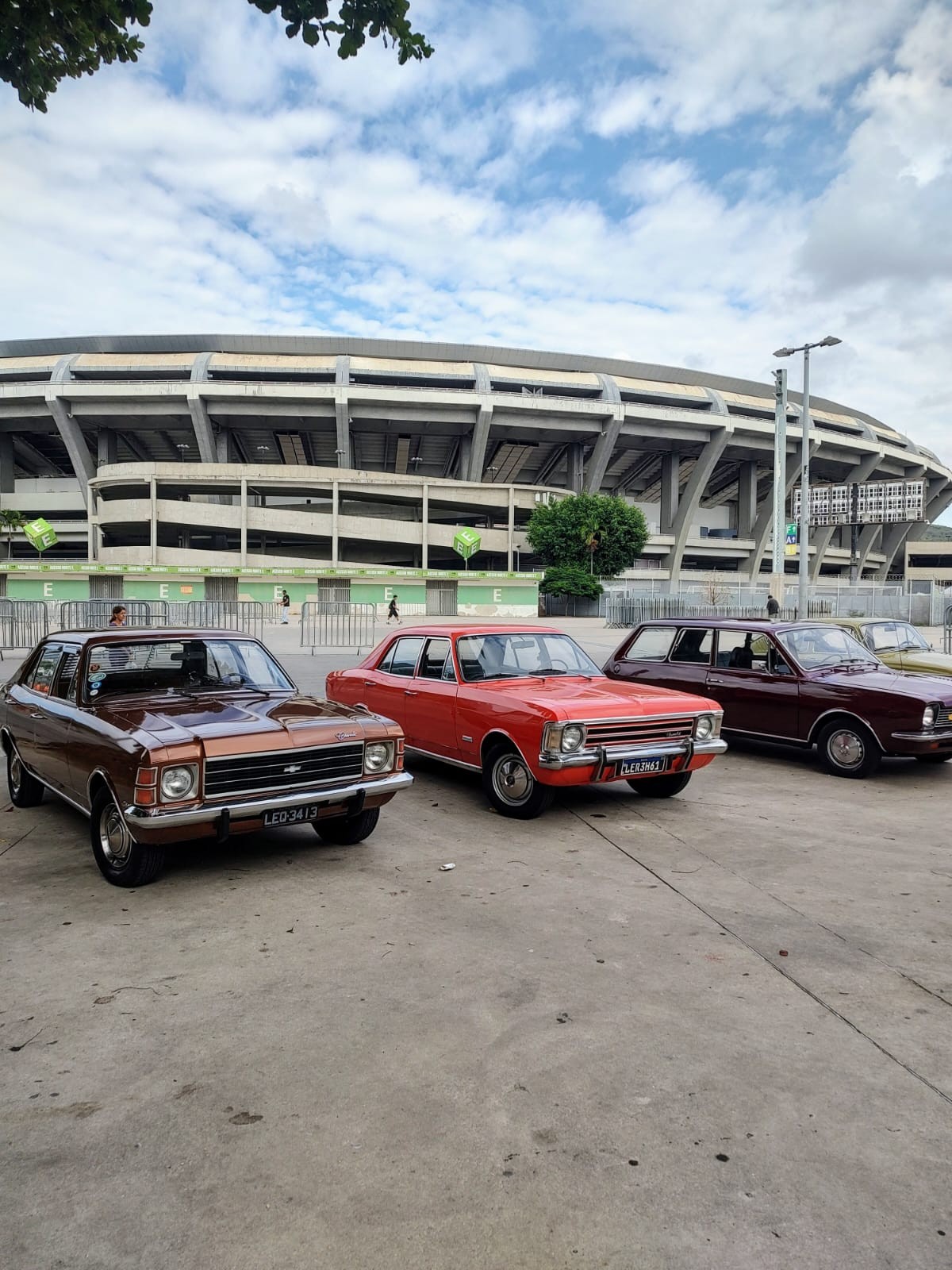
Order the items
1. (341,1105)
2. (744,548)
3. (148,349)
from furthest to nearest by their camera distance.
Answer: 1. (744,548)
2. (148,349)
3. (341,1105)

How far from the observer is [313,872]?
5133 mm

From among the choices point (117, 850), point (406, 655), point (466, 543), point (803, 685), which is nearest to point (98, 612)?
point (406, 655)

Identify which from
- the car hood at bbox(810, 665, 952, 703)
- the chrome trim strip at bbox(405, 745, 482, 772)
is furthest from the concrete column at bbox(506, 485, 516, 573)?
the chrome trim strip at bbox(405, 745, 482, 772)

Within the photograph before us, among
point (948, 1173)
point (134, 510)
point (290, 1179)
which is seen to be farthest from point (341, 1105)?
point (134, 510)

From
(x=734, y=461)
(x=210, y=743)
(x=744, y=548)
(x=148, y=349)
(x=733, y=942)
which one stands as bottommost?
(x=733, y=942)

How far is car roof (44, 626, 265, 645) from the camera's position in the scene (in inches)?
237

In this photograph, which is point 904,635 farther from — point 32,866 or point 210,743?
point 32,866

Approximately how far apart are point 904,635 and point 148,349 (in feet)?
203

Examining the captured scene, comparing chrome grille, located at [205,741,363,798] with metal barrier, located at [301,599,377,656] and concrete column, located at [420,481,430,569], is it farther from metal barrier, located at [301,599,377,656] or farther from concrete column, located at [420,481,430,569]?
concrete column, located at [420,481,430,569]

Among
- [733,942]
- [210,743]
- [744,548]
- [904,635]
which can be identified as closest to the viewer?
[733,942]

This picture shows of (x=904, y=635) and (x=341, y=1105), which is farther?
(x=904, y=635)

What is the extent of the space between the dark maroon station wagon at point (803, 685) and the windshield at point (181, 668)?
16.3ft

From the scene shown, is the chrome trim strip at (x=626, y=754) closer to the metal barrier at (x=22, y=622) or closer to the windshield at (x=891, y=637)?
the windshield at (x=891, y=637)

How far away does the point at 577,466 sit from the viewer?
62.4 metres
